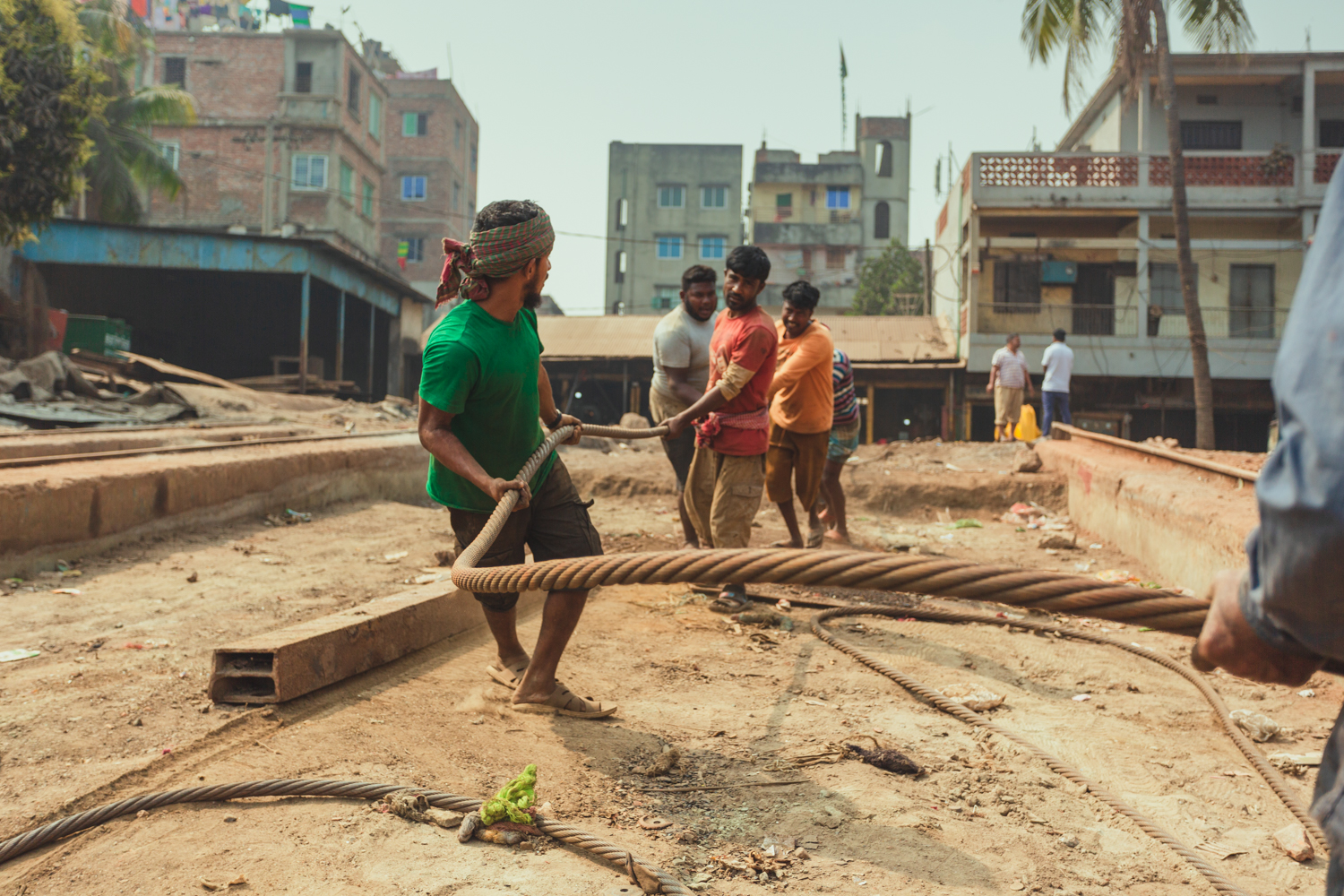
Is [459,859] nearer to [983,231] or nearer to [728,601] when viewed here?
[728,601]

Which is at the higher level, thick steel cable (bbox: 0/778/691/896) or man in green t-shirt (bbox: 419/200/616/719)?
man in green t-shirt (bbox: 419/200/616/719)

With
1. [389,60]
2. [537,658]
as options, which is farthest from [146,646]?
[389,60]

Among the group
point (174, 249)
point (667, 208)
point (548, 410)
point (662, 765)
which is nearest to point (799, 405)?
point (548, 410)

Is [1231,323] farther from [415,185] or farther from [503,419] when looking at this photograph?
[415,185]

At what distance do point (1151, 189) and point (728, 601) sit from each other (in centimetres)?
1894

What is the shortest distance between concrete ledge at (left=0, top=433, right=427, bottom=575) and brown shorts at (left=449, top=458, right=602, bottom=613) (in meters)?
2.90

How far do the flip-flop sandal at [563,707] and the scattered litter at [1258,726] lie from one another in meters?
2.30

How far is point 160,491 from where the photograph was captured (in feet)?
18.8

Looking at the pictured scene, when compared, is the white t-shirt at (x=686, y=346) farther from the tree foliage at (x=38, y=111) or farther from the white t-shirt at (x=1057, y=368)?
the tree foliage at (x=38, y=111)

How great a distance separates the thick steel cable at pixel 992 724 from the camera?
2.33 m

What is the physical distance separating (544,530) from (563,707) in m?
0.60

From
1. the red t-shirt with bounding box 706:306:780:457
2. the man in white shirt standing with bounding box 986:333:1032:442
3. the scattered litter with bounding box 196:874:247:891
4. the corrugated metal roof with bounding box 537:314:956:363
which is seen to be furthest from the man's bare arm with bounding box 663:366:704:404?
the corrugated metal roof with bounding box 537:314:956:363

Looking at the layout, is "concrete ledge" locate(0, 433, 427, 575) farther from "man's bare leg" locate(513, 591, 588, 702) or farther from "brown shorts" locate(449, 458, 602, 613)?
"man's bare leg" locate(513, 591, 588, 702)

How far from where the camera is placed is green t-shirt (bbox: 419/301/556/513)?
2869 mm
